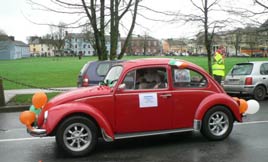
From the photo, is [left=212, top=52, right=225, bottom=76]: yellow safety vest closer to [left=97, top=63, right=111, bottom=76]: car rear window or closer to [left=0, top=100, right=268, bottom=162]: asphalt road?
[left=97, top=63, right=111, bottom=76]: car rear window

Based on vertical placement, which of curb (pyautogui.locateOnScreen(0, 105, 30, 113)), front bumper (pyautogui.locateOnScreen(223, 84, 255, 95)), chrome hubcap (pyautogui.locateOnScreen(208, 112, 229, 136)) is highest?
front bumper (pyautogui.locateOnScreen(223, 84, 255, 95))

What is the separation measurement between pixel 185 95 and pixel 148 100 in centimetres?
75

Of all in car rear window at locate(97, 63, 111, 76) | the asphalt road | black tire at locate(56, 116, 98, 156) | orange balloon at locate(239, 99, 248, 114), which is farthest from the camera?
car rear window at locate(97, 63, 111, 76)

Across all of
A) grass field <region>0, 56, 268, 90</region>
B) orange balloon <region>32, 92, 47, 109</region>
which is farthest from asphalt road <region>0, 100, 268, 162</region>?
grass field <region>0, 56, 268, 90</region>

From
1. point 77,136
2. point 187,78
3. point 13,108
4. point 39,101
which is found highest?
point 187,78

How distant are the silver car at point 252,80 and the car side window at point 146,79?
8493 mm

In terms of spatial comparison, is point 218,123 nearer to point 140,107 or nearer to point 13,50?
point 140,107

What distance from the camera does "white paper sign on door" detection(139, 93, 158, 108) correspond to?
695cm

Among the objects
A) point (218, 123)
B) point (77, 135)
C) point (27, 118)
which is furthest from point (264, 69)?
point (27, 118)

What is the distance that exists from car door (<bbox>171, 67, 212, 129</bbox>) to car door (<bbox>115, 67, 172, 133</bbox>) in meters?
0.16

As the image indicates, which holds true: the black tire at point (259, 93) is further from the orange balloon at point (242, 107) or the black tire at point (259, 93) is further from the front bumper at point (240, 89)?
the orange balloon at point (242, 107)

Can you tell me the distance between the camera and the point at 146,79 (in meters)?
7.22

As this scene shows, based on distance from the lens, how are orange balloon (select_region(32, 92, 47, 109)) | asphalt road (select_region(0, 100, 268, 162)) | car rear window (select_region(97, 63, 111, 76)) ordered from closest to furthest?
asphalt road (select_region(0, 100, 268, 162)) < orange balloon (select_region(32, 92, 47, 109)) < car rear window (select_region(97, 63, 111, 76))

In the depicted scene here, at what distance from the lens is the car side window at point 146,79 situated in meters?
7.07
